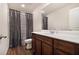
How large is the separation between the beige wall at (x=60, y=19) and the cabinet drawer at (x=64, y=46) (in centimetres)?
43

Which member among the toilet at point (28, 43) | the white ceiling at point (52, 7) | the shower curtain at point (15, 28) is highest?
the white ceiling at point (52, 7)

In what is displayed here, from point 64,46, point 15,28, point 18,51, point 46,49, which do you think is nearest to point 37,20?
point 15,28

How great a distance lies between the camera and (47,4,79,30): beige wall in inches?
82.4

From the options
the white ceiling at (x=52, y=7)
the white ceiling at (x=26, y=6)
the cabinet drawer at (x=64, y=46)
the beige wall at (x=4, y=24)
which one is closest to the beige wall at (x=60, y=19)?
the white ceiling at (x=52, y=7)

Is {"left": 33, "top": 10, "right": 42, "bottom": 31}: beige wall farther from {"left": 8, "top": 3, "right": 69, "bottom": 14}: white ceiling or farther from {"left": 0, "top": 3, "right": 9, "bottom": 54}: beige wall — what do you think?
{"left": 0, "top": 3, "right": 9, "bottom": 54}: beige wall

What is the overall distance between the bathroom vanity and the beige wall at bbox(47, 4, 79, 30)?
0.20 metres

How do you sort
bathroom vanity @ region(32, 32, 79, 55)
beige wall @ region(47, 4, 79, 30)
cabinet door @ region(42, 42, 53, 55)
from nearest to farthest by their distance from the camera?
1. bathroom vanity @ region(32, 32, 79, 55)
2. cabinet door @ region(42, 42, 53, 55)
3. beige wall @ region(47, 4, 79, 30)

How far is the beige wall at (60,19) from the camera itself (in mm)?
2092

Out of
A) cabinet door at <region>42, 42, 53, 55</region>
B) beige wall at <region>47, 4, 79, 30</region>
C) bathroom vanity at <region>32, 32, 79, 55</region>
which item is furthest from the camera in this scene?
beige wall at <region>47, 4, 79, 30</region>

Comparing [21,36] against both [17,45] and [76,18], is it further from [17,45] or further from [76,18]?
[76,18]

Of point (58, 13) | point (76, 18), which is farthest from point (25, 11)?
point (76, 18)

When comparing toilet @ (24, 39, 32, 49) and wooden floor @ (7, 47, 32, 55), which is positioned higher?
toilet @ (24, 39, 32, 49)

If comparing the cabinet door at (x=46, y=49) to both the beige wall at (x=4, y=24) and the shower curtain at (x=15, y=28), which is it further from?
the beige wall at (x=4, y=24)

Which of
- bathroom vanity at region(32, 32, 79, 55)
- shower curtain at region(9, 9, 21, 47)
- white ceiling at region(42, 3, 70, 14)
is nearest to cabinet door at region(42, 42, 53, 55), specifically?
bathroom vanity at region(32, 32, 79, 55)
